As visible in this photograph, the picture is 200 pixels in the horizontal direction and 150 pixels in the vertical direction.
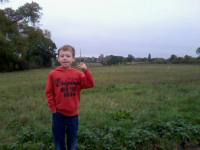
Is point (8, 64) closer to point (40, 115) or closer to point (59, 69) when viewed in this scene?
point (40, 115)

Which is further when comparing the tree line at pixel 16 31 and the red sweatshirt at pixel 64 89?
the tree line at pixel 16 31

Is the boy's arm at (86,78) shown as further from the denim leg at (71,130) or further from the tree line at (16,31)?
the tree line at (16,31)

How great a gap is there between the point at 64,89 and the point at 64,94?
0.08 meters

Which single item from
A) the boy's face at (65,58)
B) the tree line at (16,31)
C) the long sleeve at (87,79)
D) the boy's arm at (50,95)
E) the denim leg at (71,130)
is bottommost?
the denim leg at (71,130)

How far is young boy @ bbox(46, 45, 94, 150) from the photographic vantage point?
259cm

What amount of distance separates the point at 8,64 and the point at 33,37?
25.9 ft

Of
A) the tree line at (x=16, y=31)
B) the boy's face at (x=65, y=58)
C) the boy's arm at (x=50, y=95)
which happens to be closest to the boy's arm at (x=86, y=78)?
the boy's face at (x=65, y=58)

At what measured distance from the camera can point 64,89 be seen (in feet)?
8.51

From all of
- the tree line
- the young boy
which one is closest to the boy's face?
the young boy

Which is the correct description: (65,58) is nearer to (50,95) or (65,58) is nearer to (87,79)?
(87,79)

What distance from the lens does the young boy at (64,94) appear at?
8.49 ft

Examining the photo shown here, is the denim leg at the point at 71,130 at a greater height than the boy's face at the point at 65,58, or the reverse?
the boy's face at the point at 65,58

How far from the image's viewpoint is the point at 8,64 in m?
33.0

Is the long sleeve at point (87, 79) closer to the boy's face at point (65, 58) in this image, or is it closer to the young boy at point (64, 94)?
the young boy at point (64, 94)
